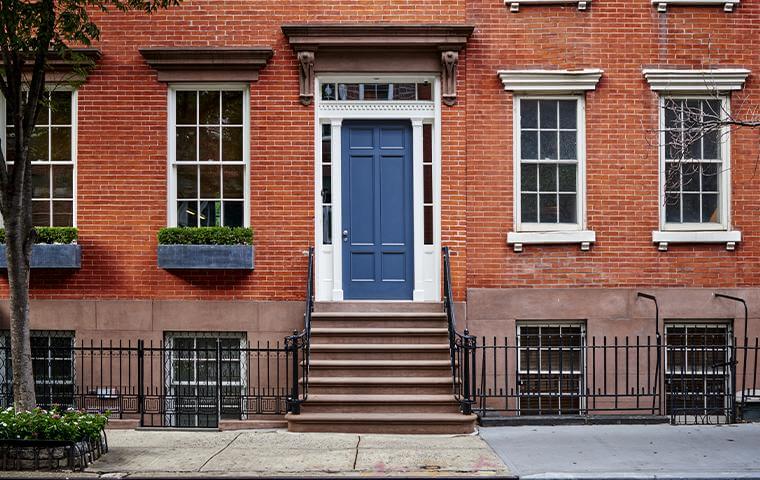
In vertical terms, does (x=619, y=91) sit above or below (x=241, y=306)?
above

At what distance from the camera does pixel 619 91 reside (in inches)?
545

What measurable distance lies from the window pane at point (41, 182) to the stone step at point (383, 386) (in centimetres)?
509

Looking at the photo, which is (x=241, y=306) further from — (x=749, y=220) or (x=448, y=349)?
(x=749, y=220)

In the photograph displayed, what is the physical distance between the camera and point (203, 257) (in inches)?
528

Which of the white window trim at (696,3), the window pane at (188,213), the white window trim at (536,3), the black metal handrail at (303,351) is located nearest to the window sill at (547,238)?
the black metal handrail at (303,351)

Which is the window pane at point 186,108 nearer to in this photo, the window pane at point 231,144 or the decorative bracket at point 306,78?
the window pane at point 231,144

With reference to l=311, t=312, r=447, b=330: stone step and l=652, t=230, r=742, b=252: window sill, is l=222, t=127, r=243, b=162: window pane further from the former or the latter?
l=652, t=230, r=742, b=252: window sill

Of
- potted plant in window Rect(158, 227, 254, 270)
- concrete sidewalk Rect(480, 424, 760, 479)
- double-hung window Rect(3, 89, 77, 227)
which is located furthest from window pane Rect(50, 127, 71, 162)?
concrete sidewalk Rect(480, 424, 760, 479)

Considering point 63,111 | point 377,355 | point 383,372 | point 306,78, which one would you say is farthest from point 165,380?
point 306,78

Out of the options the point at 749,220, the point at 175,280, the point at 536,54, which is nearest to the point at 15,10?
the point at 175,280

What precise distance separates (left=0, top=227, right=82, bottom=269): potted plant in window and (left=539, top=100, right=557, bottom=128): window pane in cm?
710

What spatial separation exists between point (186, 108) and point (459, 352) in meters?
5.51

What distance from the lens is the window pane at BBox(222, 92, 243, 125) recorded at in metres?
14.0

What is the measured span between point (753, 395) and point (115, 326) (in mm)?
9133
